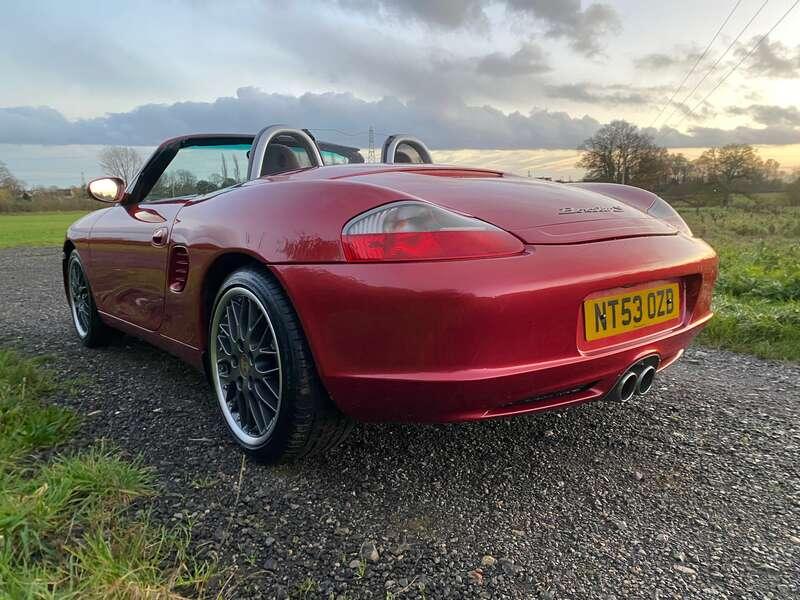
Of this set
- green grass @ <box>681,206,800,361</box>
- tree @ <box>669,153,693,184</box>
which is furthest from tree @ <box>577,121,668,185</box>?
green grass @ <box>681,206,800,361</box>

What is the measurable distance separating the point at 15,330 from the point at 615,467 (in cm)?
440

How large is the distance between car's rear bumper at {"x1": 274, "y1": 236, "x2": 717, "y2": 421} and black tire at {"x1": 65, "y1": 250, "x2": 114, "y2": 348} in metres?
2.43

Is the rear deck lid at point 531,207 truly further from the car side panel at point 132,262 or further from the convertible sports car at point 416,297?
the car side panel at point 132,262

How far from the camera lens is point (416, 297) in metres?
1.56

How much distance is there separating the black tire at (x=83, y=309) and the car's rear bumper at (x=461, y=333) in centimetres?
243

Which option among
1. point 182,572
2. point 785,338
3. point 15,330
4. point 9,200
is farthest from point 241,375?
point 9,200

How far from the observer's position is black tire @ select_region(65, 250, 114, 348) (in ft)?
11.9

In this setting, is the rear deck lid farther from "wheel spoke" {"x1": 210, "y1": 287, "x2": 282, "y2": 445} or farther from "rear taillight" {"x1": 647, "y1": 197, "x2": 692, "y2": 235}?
"wheel spoke" {"x1": 210, "y1": 287, "x2": 282, "y2": 445}

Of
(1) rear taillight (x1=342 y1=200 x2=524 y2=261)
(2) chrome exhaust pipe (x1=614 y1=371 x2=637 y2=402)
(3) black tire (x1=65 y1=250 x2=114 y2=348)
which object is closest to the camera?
(1) rear taillight (x1=342 y1=200 x2=524 y2=261)

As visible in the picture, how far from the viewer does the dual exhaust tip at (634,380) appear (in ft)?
6.13

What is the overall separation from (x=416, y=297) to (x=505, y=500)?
0.80m

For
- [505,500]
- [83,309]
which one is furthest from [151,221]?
[505,500]

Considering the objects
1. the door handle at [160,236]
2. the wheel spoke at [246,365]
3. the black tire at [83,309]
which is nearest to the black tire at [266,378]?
the wheel spoke at [246,365]

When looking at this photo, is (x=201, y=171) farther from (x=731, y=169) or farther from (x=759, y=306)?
(x=731, y=169)
